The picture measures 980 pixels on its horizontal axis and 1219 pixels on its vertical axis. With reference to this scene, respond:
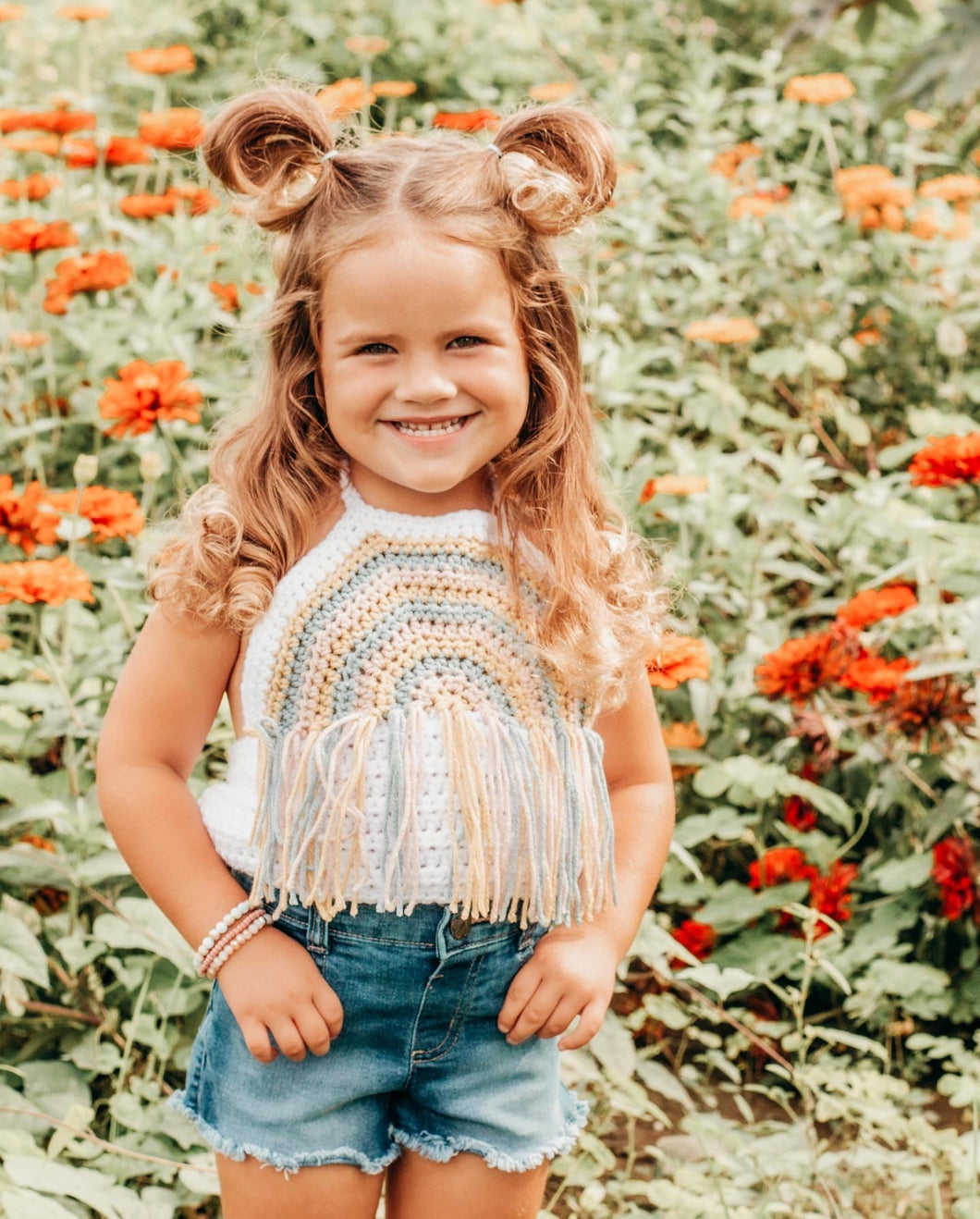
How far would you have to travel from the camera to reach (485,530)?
136 centimetres

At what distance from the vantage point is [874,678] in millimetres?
2254

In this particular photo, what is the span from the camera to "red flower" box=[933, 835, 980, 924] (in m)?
2.26

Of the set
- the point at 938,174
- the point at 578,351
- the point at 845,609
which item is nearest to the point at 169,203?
the point at 845,609

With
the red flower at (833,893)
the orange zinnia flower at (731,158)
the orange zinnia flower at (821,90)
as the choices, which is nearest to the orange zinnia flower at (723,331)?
the orange zinnia flower at (821,90)

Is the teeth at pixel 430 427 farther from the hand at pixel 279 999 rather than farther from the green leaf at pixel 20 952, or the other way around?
the green leaf at pixel 20 952

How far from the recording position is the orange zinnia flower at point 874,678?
7.39 feet

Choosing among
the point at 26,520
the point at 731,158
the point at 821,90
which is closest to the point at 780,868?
the point at 26,520

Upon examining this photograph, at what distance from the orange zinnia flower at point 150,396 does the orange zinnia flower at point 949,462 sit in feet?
3.71

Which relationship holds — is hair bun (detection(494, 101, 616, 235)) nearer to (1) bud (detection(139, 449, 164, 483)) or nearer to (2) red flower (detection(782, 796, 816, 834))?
(1) bud (detection(139, 449, 164, 483))

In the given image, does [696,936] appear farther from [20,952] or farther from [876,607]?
[20,952]

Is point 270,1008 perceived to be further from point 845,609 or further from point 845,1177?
point 845,609

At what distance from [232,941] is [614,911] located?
36 cm

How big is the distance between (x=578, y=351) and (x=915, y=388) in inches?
92.0

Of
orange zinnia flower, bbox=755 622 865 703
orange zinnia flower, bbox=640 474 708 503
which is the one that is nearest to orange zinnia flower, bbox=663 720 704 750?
orange zinnia flower, bbox=755 622 865 703
